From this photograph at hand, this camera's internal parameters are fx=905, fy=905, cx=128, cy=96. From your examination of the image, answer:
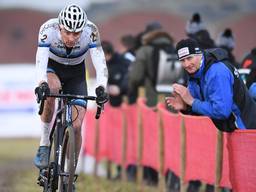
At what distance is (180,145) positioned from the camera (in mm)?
10414

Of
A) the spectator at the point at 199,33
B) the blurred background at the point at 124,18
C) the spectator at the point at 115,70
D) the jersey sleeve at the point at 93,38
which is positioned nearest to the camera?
the jersey sleeve at the point at 93,38

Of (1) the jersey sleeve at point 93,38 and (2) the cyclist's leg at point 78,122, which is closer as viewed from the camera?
(2) the cyclist's leg at point 78,122

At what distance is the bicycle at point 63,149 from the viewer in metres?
8.29

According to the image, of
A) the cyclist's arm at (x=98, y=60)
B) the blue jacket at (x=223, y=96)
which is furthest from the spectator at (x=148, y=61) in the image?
the blue jacket at (x=223, y=96)

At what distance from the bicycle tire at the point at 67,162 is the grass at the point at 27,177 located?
3259mm

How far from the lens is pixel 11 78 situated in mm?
23625

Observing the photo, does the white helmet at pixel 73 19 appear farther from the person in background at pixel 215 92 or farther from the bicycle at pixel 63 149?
the person in background at pixel 215 92

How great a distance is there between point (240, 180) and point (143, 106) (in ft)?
16.2

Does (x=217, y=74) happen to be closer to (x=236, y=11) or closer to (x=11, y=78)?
(x=11, y=78)

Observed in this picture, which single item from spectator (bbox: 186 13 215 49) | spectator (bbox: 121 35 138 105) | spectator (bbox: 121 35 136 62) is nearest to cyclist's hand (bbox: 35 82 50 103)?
spectator (bbox: 186 13 215 49)

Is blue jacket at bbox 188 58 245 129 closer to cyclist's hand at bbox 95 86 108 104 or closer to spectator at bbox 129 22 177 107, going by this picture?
cyclist's hand at bbox 95 86 108 104

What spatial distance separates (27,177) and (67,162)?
19.9ft

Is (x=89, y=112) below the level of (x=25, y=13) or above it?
below

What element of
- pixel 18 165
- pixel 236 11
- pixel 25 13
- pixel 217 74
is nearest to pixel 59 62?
pixel 217 74
